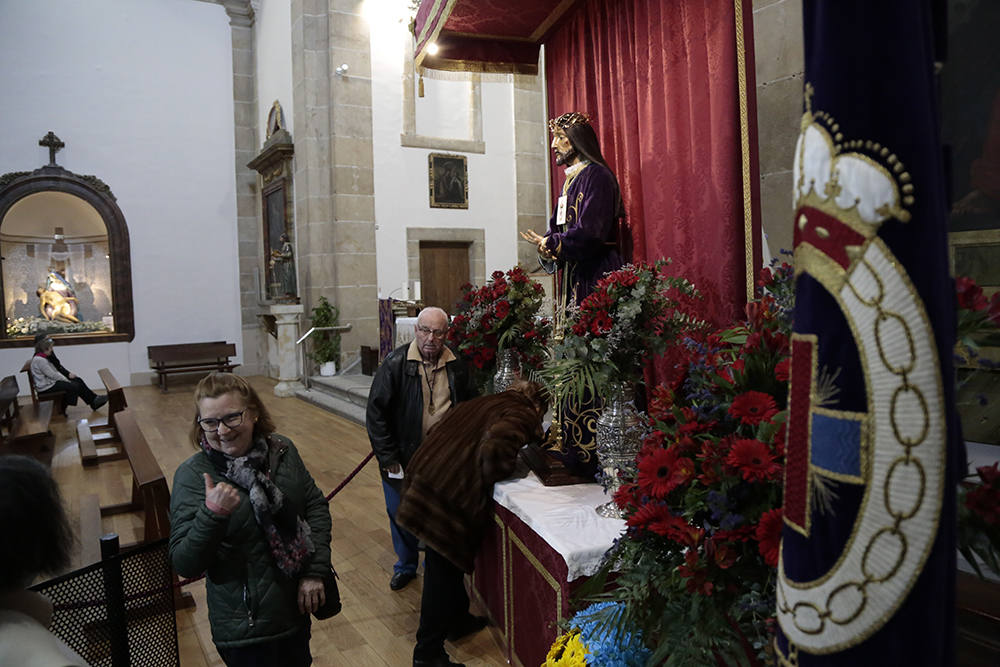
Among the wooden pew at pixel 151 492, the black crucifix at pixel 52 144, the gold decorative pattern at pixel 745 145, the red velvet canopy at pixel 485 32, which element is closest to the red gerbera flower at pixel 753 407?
the gold decorative pattern at pixel 745 145

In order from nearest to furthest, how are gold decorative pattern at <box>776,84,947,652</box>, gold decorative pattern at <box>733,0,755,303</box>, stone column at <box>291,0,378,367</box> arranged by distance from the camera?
gold decorative pattern at <box>776,84,947,652</box> < gold decorative pattern at <box>733,0,755,303</box> < stone column at <box>291,0,378,367</box>

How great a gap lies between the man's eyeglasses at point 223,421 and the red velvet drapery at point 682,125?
2096 millimetres

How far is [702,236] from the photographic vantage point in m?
3.08

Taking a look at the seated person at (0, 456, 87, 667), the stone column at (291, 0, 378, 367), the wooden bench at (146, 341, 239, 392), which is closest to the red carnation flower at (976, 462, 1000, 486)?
the seated person at (0, 456, 87, 667)

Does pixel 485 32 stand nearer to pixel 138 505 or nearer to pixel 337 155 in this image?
pixel 138 505

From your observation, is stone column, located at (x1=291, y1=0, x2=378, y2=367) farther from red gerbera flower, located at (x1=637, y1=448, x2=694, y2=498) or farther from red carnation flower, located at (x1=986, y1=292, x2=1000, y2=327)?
Answer: red carnation flower, located at (x1=986, y1=292, x2=1000, y2=327)

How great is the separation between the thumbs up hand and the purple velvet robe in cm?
208

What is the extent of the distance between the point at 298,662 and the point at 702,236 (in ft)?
7.90

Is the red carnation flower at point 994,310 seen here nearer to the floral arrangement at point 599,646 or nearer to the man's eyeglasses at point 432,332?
the floral arrangement at point 599,646

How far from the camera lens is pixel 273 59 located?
11.8m

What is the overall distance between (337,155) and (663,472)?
9.92 meters

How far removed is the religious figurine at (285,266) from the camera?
36.8ft

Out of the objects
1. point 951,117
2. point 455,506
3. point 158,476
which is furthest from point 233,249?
point 951,117

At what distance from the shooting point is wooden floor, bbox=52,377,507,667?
299cm
